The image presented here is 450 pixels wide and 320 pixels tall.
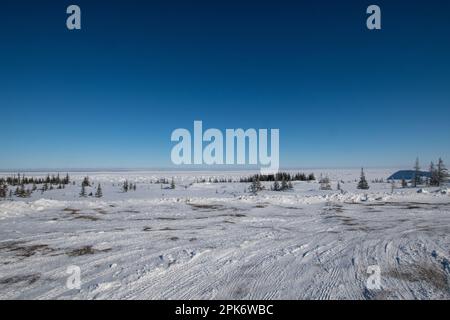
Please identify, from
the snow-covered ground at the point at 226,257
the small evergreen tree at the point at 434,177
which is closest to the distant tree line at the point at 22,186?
the snow-covered ground at the point at 226,257

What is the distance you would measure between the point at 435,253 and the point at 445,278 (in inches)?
69.8

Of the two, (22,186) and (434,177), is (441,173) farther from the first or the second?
(22,186)

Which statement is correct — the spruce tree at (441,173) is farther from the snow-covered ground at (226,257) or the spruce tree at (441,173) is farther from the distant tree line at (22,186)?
the distant tree line at (22,186)

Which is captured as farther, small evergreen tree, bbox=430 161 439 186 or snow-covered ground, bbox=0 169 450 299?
small evergreen tree, bbox=430 161 439 186

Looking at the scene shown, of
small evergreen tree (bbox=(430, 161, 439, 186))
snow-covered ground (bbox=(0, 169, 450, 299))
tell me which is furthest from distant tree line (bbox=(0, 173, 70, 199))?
small evergreen tree (bbox=(430, 161, 439, 186))

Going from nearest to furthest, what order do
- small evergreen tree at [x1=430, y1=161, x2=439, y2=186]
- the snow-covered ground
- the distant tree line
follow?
1. the snow-covered ground
2. the distant tree line
3. small evergreen tree at [x1=430, y1=161, x2=439, y2=186]

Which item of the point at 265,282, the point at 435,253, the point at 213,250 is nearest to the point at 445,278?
the point at 435,253

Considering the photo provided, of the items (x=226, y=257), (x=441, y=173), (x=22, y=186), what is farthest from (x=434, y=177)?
(x=22, y=186)

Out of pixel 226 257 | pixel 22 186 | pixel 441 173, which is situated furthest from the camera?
pixel 441 173

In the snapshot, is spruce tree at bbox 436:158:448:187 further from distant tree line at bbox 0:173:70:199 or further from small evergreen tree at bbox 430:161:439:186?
distant tree line at bbox 0:173:70:199

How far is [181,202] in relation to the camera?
59.6 ft

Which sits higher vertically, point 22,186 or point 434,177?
point 434,177

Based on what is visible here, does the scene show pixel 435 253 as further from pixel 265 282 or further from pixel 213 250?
pixel 213 250

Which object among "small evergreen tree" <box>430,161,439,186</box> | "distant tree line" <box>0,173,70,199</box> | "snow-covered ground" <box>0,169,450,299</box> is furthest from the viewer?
"small evergreen tree" <box>430,161,439,186</box>
